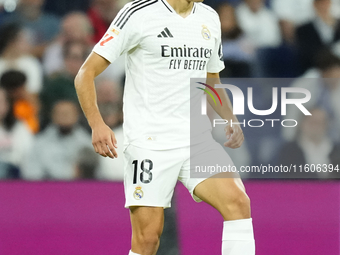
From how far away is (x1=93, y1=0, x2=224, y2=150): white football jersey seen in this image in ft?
7.61

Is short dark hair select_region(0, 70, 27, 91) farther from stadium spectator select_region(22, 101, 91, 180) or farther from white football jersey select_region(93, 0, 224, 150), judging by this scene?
white football jersey select_region(93, 0, 224, 150)

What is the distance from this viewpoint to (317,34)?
452 centimetres

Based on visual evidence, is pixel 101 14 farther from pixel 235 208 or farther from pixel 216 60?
pixel 235 208

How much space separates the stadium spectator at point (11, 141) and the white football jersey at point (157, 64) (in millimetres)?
1889

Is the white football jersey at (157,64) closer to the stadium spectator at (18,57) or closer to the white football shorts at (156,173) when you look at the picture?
the white football shorts at (156,173)

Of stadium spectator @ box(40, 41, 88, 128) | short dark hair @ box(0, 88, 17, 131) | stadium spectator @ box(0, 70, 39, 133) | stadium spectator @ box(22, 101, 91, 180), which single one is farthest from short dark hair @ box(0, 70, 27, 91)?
stadium spectator @ box(22, 101, 91, 180)

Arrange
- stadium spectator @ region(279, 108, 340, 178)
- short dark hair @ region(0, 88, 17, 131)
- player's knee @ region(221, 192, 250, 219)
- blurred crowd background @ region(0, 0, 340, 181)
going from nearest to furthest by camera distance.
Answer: player's knee @ region(221, 192, 250, 219), stadium spectator @ region(279, 108, 340, 178), blurred crowd background @ region(0, 0, 340, 181), short dark hair @ region(0, 88, 17, 131)

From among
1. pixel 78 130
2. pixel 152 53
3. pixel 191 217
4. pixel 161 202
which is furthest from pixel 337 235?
pixel 78 130

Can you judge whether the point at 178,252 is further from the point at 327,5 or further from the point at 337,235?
the point at 327,5

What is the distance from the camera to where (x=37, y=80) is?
172 inches

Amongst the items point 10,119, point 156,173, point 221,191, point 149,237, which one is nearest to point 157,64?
point 156,173

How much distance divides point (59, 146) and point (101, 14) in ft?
3.96

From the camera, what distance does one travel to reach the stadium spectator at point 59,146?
13.2ft

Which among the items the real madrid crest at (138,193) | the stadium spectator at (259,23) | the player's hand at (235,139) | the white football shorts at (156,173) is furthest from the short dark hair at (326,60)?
the real madrid crest at (138,193)
